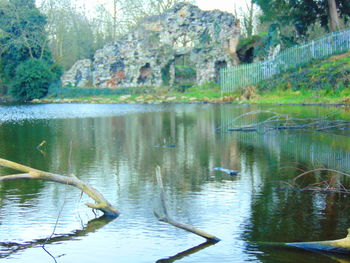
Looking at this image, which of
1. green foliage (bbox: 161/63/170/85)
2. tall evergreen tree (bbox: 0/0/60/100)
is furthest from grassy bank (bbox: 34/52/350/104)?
tall evergreen tree (bbox: 0/0/60/100)

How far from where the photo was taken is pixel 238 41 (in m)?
55.7

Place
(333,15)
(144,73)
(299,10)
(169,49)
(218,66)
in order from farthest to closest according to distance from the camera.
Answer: (144,73), (169,49), (218,66), (299,10), (333,15)

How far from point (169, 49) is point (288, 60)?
20450mm

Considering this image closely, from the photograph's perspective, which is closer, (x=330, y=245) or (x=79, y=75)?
(x=330, y=245)

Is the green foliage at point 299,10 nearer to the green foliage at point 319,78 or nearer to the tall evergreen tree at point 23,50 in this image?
the green foliage at point 319,78

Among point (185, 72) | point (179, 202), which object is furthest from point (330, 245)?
point (185, 72)

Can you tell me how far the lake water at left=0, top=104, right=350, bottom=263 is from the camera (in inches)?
287

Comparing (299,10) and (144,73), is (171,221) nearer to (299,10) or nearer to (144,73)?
(299,10)

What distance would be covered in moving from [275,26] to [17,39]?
25.8 metres

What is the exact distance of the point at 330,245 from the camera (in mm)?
7004

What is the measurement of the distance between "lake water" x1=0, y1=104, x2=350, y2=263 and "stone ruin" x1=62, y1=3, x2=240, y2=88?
3702 centimetres

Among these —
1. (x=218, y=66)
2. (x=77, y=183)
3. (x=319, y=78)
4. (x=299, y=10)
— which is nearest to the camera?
(x=77, y=183)

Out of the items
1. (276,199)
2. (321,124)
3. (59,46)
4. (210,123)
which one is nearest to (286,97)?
(210,123)

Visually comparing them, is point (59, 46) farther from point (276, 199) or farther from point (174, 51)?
point (276, 199)
